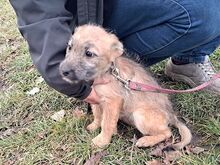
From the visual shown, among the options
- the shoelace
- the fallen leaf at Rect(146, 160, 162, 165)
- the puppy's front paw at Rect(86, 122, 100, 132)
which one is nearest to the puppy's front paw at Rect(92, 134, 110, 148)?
the puppy's front paw at Rect(86, 122, 100, 132)

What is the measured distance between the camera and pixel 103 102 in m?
3.33

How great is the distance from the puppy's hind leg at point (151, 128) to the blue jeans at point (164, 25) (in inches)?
24.6

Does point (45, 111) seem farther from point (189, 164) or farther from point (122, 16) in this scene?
point (189, 164)

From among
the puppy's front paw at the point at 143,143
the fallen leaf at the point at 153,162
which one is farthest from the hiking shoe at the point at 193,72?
the fallen leaf at the point at 153,162

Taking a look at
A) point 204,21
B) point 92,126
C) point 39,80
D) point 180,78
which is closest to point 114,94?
point 92,126

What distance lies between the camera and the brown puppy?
10.2ft

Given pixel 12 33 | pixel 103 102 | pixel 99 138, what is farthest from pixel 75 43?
pixel 12 33

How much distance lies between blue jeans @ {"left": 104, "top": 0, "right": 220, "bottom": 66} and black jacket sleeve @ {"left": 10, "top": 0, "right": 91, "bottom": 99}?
58 cm

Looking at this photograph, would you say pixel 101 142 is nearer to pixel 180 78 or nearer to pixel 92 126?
pixel 92 126

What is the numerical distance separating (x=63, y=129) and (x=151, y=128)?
29.3 inches

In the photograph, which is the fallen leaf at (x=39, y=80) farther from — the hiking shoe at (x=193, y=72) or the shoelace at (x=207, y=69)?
the shoelace at (x=207, y=69)

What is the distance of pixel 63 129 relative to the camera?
3658 mm

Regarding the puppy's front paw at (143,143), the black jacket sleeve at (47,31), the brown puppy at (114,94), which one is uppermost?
the black jacket sleeve at (47,31)

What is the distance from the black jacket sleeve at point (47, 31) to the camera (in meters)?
2.93
